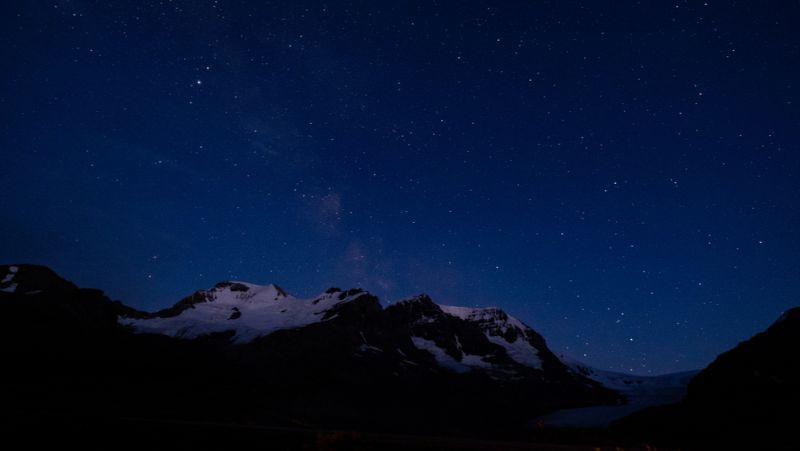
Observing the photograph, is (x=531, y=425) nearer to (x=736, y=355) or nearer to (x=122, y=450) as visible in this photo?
(x=736, y=355)

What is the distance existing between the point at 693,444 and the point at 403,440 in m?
65.4

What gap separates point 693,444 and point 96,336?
16954 centimetres

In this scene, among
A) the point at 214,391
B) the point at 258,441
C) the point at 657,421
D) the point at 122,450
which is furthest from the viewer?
the point at 214,391

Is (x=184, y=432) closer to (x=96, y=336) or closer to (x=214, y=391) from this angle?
(x=214, y=391)

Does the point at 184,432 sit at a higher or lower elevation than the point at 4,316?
lower

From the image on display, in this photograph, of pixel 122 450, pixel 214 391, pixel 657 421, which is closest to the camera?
pixel 122 450

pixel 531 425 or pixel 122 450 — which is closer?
pixel 122 450

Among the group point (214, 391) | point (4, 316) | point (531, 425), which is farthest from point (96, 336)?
point (531, 425)

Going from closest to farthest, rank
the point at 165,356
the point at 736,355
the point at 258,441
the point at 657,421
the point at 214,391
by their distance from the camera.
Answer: the point at 258,441, the point at 657,421, the point at 736,355, the point at 214,391, the point at 165,356

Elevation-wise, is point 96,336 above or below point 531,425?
above

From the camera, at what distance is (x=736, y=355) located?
10538 centimetres

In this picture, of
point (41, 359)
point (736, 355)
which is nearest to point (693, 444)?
point (736, 355)

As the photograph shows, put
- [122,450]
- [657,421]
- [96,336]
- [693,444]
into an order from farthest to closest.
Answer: [96,336]
[657,421]
[693,444]
[122,450]

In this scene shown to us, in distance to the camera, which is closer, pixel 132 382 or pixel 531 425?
pixel 132 382
